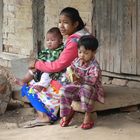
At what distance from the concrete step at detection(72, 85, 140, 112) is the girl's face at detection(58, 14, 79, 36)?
88 cm

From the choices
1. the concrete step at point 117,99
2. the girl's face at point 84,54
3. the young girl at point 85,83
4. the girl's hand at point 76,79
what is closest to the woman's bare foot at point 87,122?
the young girl at point 85,83

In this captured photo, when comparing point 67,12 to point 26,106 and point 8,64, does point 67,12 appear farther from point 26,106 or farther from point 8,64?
point 8,64

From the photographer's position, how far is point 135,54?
698 cm

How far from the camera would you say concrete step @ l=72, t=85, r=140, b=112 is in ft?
18.8

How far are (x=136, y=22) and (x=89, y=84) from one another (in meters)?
1.85

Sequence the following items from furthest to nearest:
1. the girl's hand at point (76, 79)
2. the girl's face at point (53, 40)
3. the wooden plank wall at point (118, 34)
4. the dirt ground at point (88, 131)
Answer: the wooden plank wall at point (118, 34) < the girl's face at point (53, 40) < the girl's hand at point (76, 79) < the dirt ground at point (88, 131)

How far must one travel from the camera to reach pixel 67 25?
5715mm

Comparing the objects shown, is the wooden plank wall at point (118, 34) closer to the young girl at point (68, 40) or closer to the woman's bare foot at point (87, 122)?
the young girl at point (68, 40)

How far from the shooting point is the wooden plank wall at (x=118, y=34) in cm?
696

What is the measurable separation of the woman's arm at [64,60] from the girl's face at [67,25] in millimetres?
175

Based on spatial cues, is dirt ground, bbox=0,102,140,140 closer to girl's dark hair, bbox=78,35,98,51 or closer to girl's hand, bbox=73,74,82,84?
girl's hand, bbox=73,74,82,84

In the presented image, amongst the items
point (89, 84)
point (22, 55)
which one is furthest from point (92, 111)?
point (22, 55)

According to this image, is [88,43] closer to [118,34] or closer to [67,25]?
[67,25]

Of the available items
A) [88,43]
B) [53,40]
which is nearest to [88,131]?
[88,43]
